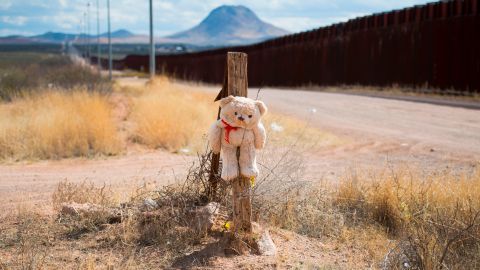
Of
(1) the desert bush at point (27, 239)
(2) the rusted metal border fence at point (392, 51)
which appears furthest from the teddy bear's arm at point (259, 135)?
(2) the rusted metal border fence at point (392, 51)

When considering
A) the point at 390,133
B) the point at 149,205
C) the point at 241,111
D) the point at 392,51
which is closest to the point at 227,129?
the point at 241,111

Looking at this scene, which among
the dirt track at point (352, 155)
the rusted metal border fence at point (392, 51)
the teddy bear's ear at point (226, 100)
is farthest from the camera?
the rusted metal border fence at point (392, 51)

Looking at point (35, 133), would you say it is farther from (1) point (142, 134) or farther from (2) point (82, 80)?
(2) point (82, 80)

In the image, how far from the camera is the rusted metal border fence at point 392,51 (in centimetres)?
1925

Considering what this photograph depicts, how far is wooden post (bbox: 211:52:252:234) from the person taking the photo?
207 inches

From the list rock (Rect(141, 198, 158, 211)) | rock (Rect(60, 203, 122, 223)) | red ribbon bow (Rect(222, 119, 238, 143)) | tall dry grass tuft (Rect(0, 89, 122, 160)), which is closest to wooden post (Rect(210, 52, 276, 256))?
red ribbon bow (Rect(222, 119, 238, 143))

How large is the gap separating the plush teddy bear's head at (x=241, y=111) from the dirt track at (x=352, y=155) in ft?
7.90

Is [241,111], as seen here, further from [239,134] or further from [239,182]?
[239,182]

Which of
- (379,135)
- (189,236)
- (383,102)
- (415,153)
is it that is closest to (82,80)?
(383,102)

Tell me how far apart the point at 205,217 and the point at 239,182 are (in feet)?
1.90

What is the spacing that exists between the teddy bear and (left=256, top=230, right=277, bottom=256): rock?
609 mm

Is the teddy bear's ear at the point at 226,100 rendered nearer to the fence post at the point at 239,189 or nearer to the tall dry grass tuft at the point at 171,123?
the fence post at the point at 239,189

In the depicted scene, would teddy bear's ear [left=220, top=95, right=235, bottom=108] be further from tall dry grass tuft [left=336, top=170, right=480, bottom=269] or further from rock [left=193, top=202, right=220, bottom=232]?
tall dry grass tuft [left=336, top=170, right=480, bottom=269]

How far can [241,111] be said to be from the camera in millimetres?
5043
